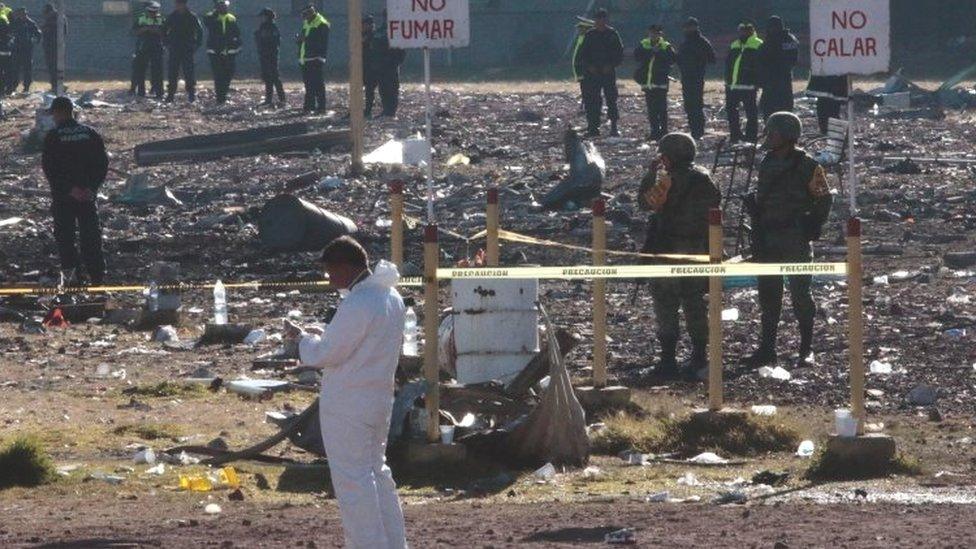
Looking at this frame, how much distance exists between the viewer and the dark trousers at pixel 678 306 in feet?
43.9

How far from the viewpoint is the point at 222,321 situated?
625 inches

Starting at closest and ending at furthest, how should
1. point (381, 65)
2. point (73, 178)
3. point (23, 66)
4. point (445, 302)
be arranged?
point (445, 302), point (73, 178), point (381, 65), point (23, 66)

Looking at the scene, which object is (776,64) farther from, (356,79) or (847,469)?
(847,469)

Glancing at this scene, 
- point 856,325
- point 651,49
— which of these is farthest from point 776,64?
point 856,325

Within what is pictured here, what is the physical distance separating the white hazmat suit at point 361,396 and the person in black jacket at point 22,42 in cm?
3475

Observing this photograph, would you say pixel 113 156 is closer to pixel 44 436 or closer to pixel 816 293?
pixel 816 293

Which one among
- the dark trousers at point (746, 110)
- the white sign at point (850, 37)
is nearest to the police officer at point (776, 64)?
the dark trousers at point (746, 110)

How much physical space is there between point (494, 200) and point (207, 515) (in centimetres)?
361

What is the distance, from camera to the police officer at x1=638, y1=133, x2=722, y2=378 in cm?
1332

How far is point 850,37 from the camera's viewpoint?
15.6 m

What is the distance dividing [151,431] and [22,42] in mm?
31008

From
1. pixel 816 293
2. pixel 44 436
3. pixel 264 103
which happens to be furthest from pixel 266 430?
pixel 264 103

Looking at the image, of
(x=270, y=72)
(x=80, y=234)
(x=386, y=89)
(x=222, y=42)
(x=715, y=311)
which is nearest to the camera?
→ (x=715, y=311)

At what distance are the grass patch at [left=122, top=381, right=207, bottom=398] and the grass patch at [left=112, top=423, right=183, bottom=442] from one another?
1248 millimetres
